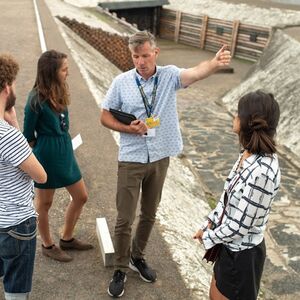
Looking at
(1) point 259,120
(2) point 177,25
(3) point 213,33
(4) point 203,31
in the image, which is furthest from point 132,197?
(2) point 177,25

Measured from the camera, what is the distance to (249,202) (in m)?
2.79

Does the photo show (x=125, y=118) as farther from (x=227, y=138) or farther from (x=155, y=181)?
(x=227, y=138)

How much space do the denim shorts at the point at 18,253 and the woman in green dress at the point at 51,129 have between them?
0.83m

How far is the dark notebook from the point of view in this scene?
3688mm

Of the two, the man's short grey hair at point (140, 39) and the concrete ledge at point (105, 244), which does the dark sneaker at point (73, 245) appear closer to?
the concrete ledge at point (105, 244)

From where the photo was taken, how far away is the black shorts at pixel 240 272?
2949mm

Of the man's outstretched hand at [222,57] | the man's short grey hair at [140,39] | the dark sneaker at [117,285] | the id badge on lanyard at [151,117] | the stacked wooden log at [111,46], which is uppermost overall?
the man's short grey hair at [140,39]

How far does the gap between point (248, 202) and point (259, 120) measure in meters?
0.54

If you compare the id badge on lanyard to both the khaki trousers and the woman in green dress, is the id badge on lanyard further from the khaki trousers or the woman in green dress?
the woman in green dress

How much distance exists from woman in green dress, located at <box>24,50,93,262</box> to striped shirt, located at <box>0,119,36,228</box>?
2.40 ft

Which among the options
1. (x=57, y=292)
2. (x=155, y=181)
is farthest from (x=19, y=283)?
(x=155, y=181)

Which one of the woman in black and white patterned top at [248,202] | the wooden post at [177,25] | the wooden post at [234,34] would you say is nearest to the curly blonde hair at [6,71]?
the woman in black and white patterned top at [248,202]

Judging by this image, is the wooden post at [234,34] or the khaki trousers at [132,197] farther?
the wooden post at [234,34]

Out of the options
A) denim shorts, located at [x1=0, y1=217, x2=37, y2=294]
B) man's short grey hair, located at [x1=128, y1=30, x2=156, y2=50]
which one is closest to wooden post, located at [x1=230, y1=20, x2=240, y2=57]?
man's short grey hair, located at [x1=128, y1=30, x2=156, y2=50]
